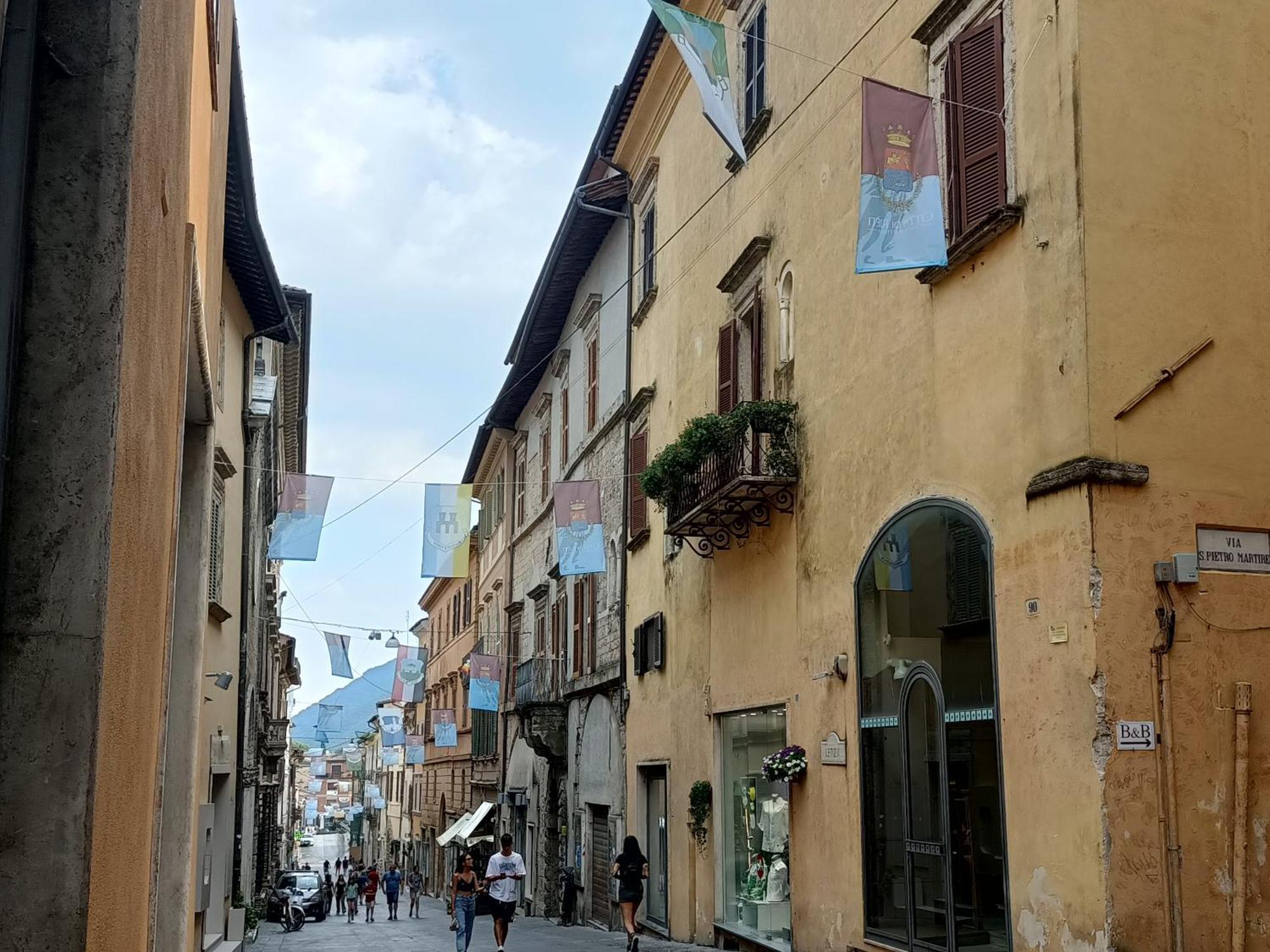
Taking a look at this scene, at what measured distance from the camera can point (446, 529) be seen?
19375 mm

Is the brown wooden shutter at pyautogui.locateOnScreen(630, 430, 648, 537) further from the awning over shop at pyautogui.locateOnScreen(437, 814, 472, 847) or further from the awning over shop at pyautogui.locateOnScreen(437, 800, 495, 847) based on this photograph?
the awning over shop at pyautogui.locateOnScreen(437, 814, 472, 847)

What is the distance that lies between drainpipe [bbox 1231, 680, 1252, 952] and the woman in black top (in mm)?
9391

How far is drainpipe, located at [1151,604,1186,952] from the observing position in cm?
820

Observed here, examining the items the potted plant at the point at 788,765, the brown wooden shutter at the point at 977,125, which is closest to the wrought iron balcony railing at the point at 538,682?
the potted plant at the point at 788,765

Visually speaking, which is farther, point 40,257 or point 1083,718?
point 1083,718

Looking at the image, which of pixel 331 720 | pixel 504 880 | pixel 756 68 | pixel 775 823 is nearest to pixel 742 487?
pixel 775 823

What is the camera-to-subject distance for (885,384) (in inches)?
464

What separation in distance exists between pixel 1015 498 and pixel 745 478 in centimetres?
469

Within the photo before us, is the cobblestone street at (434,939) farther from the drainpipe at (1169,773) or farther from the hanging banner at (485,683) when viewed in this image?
the drainpipe at (1169,773)

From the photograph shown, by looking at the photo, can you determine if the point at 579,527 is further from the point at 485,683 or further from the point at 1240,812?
the point at 1240,812

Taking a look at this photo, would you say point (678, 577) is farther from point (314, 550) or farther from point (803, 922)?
point (803, 922)

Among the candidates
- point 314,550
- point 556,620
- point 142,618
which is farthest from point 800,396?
point 556,620

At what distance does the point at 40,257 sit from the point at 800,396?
1099cm

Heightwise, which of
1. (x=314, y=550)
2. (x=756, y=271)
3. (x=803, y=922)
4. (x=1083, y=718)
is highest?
(x=756, y=271)
